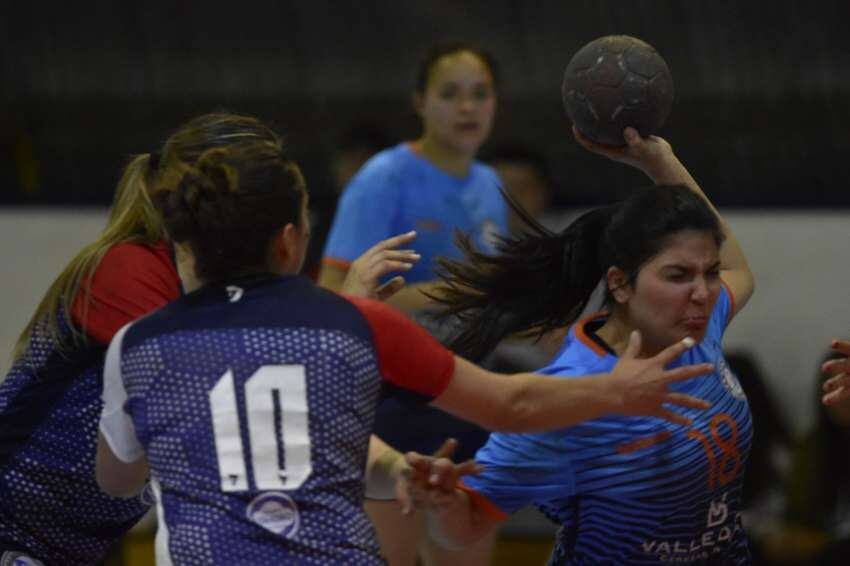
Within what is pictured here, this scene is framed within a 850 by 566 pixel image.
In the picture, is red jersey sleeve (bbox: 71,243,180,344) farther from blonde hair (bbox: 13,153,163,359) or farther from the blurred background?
the blurred background

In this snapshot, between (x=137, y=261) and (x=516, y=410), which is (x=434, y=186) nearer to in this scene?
(x=137, y=261)

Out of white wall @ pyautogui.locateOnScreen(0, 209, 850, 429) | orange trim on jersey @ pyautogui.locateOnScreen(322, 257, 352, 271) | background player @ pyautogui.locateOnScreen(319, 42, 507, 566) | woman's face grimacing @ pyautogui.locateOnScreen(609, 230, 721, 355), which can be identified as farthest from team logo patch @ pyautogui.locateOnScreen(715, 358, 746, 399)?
white wall @ pyautogui.locateOnScreen(0, 209, 850, 429)

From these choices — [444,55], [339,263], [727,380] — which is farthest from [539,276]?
[444,55]

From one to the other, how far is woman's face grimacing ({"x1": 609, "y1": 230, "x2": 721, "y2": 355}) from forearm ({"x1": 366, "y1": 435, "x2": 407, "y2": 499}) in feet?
2.14

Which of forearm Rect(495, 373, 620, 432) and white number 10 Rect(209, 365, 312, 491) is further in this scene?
forearm Rect(495, 373, 620, 432)

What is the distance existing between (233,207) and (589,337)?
3.24 feet

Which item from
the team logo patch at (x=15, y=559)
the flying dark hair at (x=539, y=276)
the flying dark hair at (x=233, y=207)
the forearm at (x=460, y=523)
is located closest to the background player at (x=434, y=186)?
the flying dark hair at (x=539, y=276)

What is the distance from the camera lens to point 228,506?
2865mm

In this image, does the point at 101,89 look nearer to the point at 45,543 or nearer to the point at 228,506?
the point at 45,543

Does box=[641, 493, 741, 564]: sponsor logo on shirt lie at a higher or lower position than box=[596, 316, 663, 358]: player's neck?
lower

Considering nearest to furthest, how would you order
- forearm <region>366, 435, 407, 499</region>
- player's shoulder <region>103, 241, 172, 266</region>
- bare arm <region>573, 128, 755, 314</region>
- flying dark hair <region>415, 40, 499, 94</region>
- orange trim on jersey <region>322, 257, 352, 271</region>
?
forearm <region>366, 435, 407, 499</region>, player's shoulder <region>103, 241, 172, 266</region>, bare arm <region>573, 128, 755, 314</region>, orange trim on jersey <region>322, 257, 352, 271</region>, flying dark hair <region>415, 40, 499, 94</region>

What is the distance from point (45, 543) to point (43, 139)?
453cm

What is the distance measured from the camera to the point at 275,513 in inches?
112

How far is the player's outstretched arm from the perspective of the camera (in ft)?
9.87
